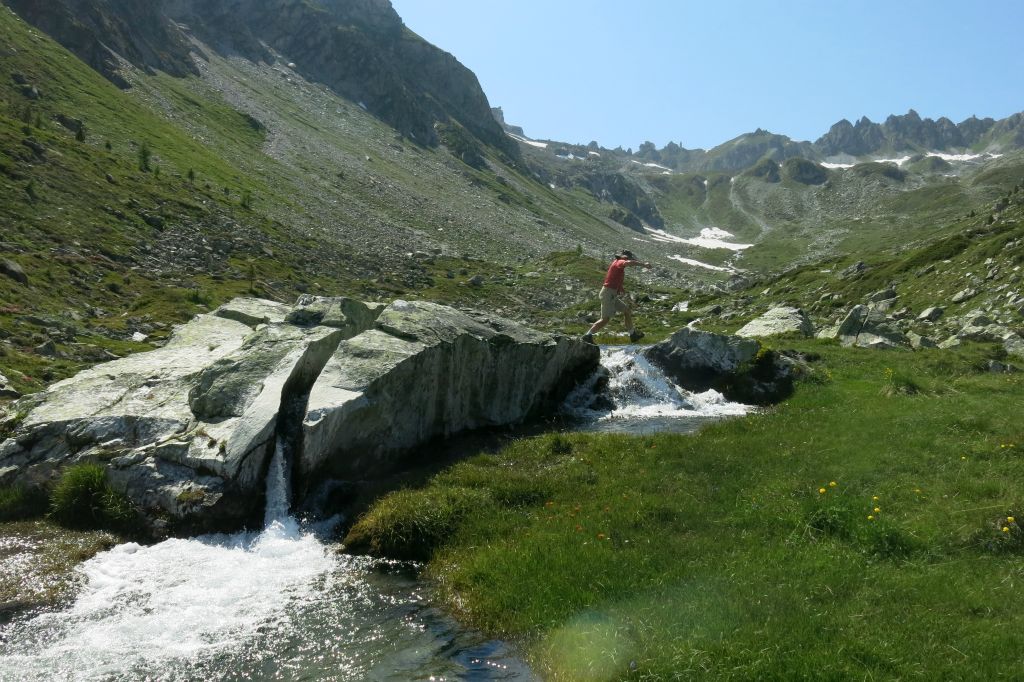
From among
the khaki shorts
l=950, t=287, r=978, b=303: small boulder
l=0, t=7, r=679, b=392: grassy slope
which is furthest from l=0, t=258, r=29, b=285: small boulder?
l=950, t=287, r=978, b=303: small boulder

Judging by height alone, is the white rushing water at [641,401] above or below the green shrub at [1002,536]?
below

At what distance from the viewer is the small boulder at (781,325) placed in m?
37.5

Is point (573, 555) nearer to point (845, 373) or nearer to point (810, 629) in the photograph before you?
point (810, 629)

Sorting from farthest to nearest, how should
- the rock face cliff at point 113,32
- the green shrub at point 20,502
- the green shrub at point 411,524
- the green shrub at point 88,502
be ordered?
the rock face cliff at point 113,32
the green shrub at point 20,502
the green shrub at point 88,502
the green shrub at point 411,524

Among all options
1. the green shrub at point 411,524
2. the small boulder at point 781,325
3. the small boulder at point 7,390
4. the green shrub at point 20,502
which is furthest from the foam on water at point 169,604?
the small boulder at point 781,325

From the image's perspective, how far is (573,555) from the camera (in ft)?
41.4

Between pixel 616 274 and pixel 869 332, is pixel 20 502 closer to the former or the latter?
pixel 616 274

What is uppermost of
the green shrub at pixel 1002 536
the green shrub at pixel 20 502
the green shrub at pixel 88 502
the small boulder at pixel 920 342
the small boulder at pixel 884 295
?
the small boulder at pixel 884 295

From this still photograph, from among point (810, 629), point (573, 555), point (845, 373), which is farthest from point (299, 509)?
point (845, 373)

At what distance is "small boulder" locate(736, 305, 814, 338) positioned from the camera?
37469 mm

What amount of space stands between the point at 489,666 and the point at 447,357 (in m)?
11.9

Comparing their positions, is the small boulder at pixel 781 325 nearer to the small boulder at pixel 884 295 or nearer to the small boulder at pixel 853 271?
the small boulder at pixel 884 295

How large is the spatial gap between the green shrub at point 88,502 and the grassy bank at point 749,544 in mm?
5791

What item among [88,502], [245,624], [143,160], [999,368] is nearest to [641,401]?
[999,368]
